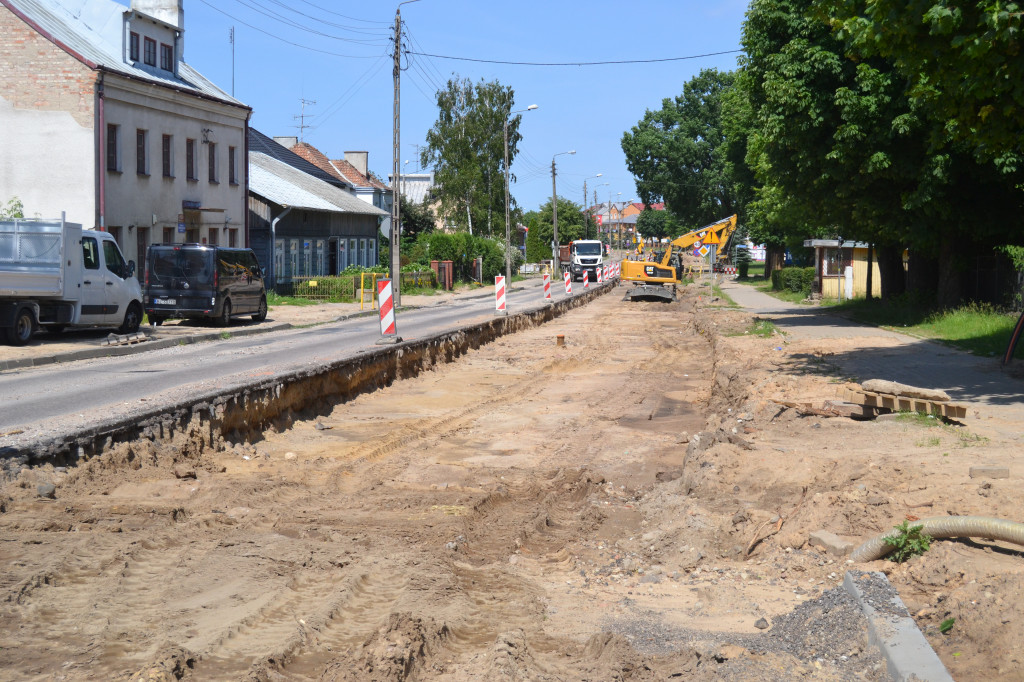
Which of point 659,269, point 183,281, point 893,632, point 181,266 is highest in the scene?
point 659,269

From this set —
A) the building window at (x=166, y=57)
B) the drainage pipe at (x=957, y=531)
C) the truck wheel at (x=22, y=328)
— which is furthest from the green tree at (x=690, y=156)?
the drainage pipe at (x=957, y=531)

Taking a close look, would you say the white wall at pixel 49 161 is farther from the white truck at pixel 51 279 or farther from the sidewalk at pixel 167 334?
the white truck at pixel 51 279

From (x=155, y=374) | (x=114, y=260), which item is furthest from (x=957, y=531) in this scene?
(x=114, y=260)

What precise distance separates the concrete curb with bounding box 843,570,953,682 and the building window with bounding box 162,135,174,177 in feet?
105

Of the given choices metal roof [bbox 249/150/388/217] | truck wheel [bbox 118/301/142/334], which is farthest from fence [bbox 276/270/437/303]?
truck wheel [bbox 118/301/142/334]

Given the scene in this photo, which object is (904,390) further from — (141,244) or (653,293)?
(653,293)

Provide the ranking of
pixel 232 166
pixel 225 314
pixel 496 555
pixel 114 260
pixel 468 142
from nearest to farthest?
pixel 496 555 < pixel 114 260 < pixel 225 314 < pixel 232 166 < pixel 468 142

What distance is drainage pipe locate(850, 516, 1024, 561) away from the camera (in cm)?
534

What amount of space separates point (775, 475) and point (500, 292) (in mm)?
19697

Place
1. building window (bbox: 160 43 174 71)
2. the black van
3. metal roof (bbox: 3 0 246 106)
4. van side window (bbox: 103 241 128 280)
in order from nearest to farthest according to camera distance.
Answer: van side window (bbox: 103 241 128 280)
the black van
metal roof (bbox: 3 0 246 106)
building window (bbox: 160 43 174 71)

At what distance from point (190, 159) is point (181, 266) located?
10.8 m

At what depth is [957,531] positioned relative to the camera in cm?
559

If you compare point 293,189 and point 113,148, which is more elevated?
point 293,189

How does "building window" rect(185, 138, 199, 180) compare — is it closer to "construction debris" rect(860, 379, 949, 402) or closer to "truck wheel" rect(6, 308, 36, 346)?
"truck wheel" rect(6, 308, 36, 346)
